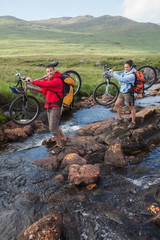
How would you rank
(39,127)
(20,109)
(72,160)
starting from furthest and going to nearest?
(39,127)
(20,109)
(72,160)

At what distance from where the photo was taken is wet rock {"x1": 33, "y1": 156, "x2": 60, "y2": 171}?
8.82 m

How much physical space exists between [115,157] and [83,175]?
6.57 feet

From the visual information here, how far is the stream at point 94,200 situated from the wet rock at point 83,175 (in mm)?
324

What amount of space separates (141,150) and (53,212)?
5.59 m

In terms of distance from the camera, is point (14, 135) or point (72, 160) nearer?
point (72, 160)

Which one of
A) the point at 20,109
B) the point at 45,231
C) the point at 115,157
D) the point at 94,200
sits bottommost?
the point at 94,200

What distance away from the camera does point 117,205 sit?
21.3 ft

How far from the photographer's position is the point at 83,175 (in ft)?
24.7

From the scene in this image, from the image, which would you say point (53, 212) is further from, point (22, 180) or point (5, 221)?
point (22, 180)

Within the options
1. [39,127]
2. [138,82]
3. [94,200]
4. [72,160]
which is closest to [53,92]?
[72,160]

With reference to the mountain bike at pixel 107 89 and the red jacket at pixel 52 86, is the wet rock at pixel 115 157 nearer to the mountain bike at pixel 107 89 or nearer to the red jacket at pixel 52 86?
the red jacket at pixel 52 86

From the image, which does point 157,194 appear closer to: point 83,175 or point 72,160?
point 83,175

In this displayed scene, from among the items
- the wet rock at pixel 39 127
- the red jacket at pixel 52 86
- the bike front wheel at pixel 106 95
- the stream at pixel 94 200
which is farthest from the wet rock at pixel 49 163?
the bike front wheel at pixel 106 95

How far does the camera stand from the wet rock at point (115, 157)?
871 centimetres
